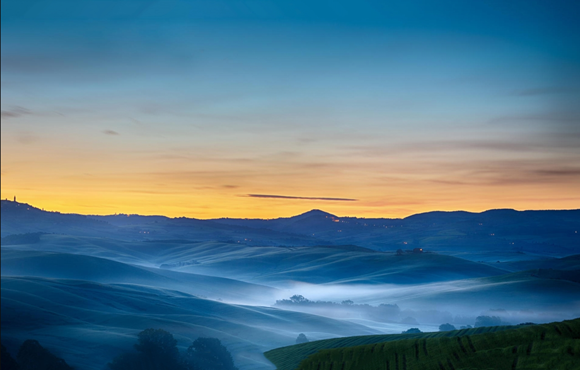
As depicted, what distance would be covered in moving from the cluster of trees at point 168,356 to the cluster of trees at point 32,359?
311cm

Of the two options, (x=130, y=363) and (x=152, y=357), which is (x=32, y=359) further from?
(x=152, y=357)

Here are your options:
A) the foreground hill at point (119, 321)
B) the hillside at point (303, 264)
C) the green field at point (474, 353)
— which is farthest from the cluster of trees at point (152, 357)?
the hillside at point (303, 264)

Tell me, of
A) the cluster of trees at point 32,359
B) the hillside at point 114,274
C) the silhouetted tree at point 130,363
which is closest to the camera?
the cluster of trees at point 32,359

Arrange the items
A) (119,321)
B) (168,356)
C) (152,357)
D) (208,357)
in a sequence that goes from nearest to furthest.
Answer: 1. (152,357)
2. (168,356)
3. (208,357)
4. (119,321)

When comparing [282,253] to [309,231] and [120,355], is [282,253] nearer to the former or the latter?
[309,231]

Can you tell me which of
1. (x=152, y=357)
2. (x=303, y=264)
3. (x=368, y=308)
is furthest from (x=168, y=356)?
(x=303, y=264)

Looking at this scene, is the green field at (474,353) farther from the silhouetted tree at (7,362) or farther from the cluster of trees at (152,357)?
the silhouetted tree at (7,362)

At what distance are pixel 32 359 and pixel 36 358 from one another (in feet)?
0.52

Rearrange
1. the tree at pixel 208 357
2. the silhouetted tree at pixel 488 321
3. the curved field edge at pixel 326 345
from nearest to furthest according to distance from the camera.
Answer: the curved field edge at pixel 326 345
the tree at pixel 208 357
the silhouetted tree at pixel 488 321

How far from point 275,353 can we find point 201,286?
6160 centimetres

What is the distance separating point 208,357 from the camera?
94.8 ft

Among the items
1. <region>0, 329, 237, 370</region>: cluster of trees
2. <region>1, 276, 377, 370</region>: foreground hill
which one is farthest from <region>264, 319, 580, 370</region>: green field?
<region>1, 276, 377, 370</region>: foreground hill

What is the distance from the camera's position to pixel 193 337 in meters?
36.6

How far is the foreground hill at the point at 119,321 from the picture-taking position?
2688cm
